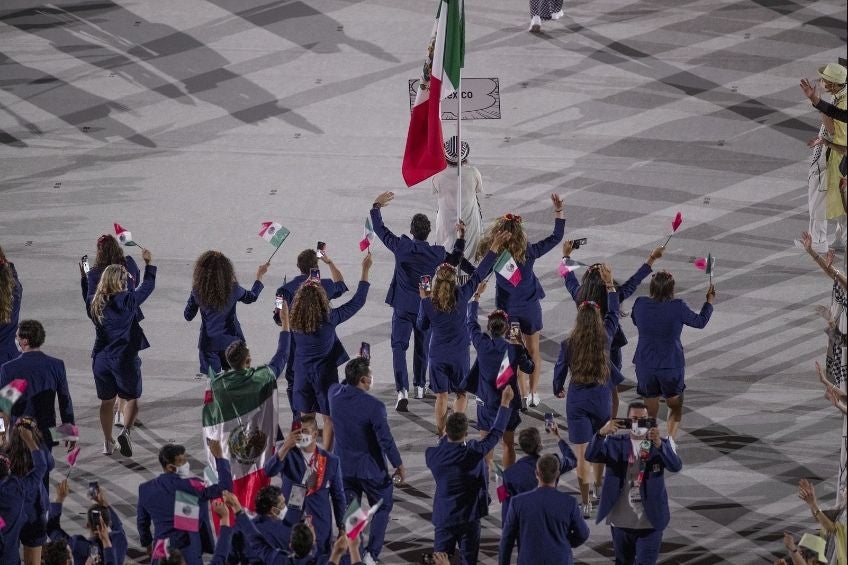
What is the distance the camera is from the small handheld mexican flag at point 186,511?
9.85 m

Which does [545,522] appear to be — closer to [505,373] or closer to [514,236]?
[505,373]

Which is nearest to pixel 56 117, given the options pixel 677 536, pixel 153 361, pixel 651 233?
pixel 153 361

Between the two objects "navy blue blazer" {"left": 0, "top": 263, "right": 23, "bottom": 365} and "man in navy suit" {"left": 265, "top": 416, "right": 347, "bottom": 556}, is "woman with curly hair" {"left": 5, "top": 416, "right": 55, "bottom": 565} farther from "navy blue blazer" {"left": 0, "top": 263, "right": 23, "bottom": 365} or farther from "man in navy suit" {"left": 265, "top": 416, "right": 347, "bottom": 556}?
"navy blue blazer" {"left": 0, "top": 263, "right": 23, "bottom": 365}

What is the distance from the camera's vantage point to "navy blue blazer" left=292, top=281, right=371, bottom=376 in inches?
470

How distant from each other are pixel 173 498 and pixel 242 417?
1353mm

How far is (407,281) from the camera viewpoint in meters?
13.1

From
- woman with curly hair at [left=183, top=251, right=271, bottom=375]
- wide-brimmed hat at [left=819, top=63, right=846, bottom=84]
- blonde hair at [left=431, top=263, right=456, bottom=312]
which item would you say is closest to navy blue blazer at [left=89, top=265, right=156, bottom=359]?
woman with curly hair at [left=183, top=251, right=271, bottom=375]

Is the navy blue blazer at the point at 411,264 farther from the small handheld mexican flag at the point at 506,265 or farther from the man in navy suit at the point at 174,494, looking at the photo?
the man in navy suit at the point at 174,494

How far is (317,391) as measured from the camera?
12.1 metres

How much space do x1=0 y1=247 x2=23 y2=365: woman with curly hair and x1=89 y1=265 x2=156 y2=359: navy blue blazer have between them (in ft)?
2.32

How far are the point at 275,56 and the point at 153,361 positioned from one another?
21.7ft

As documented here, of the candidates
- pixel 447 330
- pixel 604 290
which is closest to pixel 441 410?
pixel 447 330

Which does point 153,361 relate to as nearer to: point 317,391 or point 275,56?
point 317,391

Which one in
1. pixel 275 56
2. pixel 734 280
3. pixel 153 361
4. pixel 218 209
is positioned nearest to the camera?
pixel 153 361
